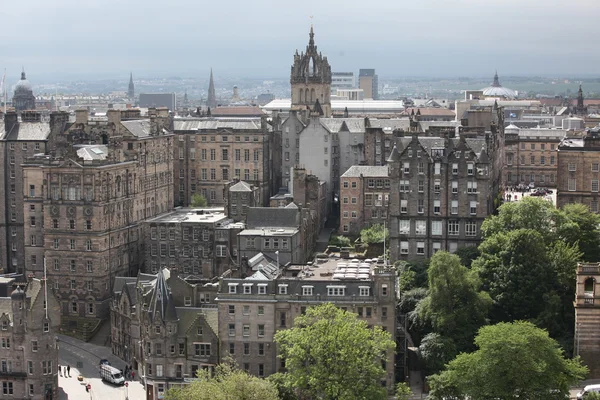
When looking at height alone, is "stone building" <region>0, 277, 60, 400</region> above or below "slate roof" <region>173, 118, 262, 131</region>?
below

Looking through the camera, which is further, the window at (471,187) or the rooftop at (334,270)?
the window at (471,187)

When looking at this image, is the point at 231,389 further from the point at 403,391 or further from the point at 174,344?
the point at 174,344

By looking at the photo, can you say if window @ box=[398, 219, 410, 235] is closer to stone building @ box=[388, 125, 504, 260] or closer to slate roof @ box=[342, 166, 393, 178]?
stone building @ box=[388, 125, 504, 260]

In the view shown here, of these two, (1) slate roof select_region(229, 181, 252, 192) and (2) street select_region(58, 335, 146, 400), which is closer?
(2) street select_region(58, 335, 146, 400)

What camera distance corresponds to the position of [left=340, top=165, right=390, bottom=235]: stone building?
522ft

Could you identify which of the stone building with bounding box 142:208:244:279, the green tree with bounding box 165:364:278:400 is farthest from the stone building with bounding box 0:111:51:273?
the green tree with bounding box 165:364:278:400

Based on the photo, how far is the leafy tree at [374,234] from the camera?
146 m

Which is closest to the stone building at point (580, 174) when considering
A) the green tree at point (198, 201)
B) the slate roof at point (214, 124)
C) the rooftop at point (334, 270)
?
the rooftop at point (334, 270)

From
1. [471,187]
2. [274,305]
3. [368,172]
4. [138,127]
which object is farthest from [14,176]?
[471,187]

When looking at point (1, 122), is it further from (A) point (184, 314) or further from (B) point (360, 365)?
(B) point (360, 365)

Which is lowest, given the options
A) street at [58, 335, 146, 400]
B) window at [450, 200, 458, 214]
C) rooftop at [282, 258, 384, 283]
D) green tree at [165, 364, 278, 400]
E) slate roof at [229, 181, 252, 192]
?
street at [58, 335, 146, 400]

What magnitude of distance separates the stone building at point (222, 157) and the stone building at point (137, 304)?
47.0m

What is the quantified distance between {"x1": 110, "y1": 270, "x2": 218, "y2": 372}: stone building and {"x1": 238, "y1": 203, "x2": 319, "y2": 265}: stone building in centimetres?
730

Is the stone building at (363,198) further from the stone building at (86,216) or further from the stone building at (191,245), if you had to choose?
the stone building at (86,216)
